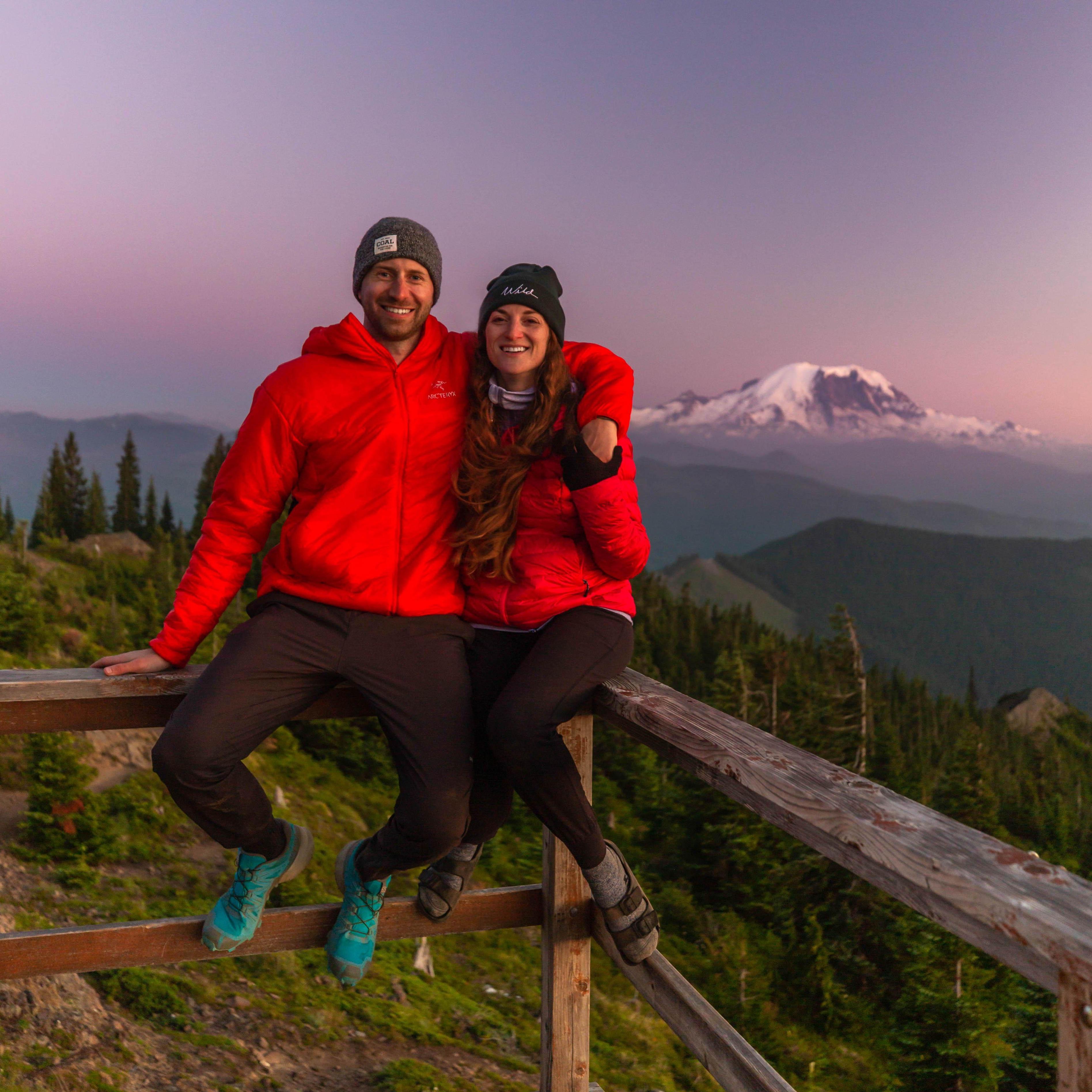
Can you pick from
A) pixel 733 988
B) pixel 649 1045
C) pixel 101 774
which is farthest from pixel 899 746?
pixel 101 774

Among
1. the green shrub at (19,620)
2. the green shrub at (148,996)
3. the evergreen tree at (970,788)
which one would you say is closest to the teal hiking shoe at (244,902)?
the green shrub at (148,996)

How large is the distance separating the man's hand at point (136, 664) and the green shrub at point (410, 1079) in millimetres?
3703

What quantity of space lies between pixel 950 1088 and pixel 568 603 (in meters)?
31.0

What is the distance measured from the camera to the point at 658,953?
3146 mm

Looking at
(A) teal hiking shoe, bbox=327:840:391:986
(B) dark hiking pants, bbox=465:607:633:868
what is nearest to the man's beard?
(B) dark hiking pants, bbox=465:607:633:868

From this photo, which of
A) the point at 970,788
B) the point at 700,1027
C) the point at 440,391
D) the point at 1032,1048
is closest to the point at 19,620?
the point at 440,391

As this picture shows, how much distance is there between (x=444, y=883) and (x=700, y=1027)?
3.51 ft

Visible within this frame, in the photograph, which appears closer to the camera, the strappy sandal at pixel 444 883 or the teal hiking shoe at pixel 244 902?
the teal hiking shoe at pixel 244 902

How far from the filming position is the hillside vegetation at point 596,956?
6.50 meters

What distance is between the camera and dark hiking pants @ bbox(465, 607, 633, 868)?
112 inches

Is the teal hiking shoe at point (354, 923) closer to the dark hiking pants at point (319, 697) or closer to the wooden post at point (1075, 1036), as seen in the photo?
the dark hiking pants at point (319, 697)

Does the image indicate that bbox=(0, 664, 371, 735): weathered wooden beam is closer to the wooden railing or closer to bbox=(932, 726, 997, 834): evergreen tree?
the wooden railing

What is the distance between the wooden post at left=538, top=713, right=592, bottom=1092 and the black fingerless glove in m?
1.00

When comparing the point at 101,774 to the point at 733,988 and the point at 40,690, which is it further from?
the point at 733,988
